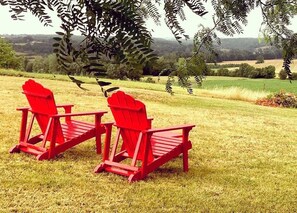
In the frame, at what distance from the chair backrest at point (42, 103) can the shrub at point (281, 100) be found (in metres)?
12.5

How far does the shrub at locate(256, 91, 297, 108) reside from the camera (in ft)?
53.8

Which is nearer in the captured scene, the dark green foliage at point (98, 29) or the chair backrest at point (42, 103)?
the dark green foliage at point (98, 29)

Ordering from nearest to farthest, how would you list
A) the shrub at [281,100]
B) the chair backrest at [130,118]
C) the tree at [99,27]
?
the tree at [99,27] < the chair backrest at [130,118] < the shrub at [281,100]

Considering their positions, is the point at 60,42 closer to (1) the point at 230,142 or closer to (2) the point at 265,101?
(1) the point at 230,142

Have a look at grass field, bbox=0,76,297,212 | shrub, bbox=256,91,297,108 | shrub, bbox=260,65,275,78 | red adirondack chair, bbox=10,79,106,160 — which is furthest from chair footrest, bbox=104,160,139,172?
shrub, bbox=256,91,297,108

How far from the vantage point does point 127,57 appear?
0.46 meters

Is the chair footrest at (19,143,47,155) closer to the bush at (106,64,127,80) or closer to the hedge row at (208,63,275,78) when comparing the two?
the hedge row at (208,63,275,78)

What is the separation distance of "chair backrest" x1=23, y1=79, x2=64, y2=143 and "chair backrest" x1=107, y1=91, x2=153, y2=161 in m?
0.76

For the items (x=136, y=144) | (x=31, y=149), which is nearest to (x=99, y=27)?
(x=136, y=144)

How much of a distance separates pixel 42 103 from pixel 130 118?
1.20 m

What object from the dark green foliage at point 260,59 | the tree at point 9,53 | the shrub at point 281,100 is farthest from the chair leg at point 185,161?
the shrub at point 281,100

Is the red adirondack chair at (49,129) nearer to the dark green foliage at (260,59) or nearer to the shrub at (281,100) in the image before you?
the dark green foliage at (260,59)

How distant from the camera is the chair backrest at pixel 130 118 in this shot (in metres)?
4.45

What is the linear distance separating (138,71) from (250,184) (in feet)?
15.2
